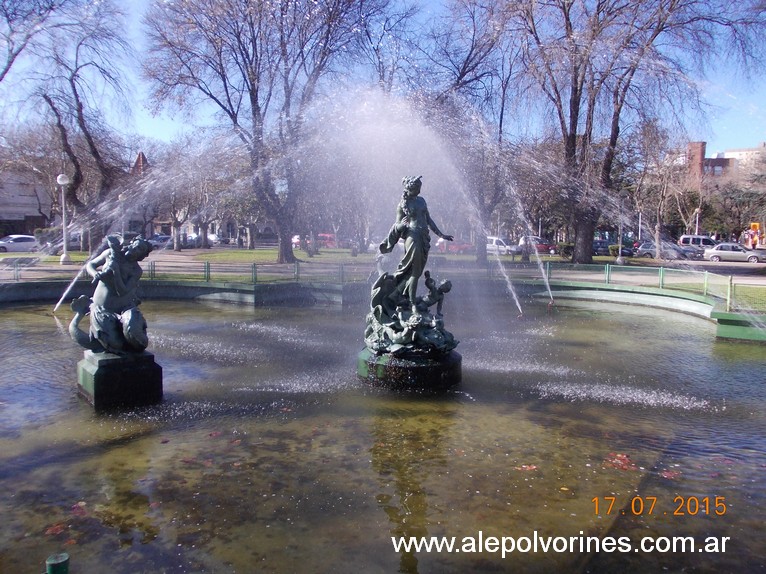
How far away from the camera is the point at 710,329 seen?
14.4 meters

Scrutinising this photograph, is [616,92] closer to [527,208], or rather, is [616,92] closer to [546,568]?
[527,208]

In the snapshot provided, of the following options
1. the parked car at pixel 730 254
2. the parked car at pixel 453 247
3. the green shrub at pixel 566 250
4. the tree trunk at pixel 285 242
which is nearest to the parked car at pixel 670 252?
the parked car at pixel 730 254

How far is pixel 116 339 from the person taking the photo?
7543mm

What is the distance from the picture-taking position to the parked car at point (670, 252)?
1759 inches

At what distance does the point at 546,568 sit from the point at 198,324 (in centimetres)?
1213

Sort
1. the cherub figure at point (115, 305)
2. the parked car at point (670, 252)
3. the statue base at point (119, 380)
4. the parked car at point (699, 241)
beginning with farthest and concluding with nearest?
the parked car at point (699, 241)
the parked car at point (670, 252)
the cherub figure at point (115, 305)
the statue base at point (119, 380)

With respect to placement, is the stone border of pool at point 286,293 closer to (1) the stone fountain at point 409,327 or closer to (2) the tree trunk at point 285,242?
(1) the stone fountain at point 409,327

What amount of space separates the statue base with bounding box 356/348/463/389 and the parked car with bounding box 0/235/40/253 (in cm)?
4091

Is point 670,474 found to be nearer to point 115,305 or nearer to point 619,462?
point 619,462

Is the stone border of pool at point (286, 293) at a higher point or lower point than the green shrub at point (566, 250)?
lower

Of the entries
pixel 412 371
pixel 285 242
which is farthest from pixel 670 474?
pixel 285 242

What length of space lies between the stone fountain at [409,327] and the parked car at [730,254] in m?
43.5

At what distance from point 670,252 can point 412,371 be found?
1797 inches

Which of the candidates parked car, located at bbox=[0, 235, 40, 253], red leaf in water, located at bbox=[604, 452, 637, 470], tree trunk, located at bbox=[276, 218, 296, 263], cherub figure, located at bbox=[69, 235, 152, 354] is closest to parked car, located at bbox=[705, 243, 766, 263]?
tree trunk, located at bbox=[276, 218, 296, 263]
